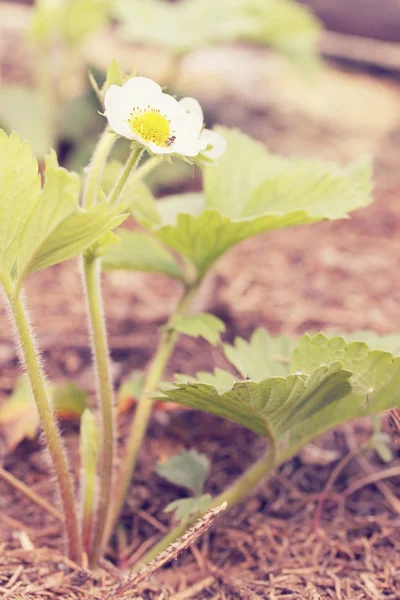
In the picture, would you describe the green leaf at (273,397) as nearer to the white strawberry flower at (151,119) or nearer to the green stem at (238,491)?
the green stem at (238,491)

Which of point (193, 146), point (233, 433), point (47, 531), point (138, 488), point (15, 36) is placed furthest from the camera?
point (15, 36)

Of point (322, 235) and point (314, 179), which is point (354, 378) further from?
point (322, 235)

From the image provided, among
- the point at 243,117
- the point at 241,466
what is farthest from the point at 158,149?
the point at 243,117

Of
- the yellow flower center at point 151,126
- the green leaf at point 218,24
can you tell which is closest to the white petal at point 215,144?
the yellow flower center at point 151,126

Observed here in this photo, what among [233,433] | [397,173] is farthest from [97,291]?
[397,173]

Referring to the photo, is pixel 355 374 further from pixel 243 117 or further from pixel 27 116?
pixel 243 117
